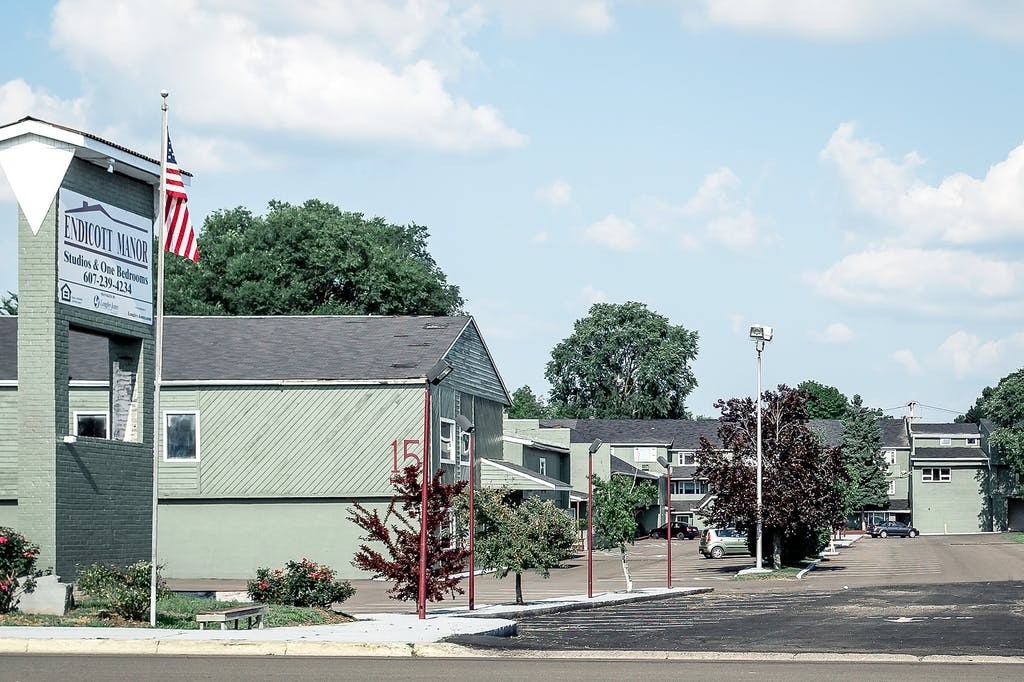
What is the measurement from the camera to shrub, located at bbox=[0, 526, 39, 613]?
2175 cm

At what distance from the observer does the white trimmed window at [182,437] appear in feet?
143

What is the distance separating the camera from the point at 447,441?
1836 inches

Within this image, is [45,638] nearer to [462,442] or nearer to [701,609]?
[701,609]

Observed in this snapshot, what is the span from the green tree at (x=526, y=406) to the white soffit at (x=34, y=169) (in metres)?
115

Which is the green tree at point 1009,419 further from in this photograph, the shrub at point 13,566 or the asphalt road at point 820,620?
the shrub at point 13,566

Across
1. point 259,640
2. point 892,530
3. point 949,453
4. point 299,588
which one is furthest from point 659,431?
point 259,640

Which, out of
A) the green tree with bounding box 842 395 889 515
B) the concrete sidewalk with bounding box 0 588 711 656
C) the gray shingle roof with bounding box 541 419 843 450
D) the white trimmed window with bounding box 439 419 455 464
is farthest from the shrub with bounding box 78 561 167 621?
the green tree with bounding box 842 395 889 515

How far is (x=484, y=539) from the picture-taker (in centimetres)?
2831

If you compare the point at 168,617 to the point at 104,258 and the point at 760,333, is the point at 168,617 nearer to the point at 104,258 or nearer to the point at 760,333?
the point at 104,258

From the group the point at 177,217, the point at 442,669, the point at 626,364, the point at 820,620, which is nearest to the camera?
the point at 442,669

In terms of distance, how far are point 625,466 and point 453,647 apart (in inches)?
3176

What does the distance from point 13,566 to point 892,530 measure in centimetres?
9264

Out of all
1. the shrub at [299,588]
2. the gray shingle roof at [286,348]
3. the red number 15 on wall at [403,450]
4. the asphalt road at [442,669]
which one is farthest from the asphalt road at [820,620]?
the gray shingle roof at [286,348]

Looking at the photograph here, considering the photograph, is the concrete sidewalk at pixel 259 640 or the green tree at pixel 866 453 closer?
the concrete sidewalk at pixel 259 640
